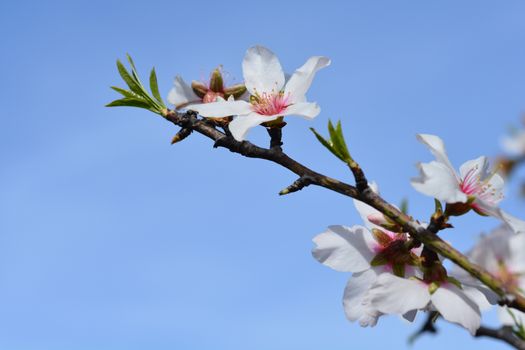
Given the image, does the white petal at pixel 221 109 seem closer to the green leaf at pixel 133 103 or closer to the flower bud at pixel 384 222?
the green leaf at pixel 133 103

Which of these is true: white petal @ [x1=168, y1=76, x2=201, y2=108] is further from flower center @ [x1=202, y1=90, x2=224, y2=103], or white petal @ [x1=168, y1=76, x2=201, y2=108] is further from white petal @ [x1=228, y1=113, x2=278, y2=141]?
white petal @ [x1=228, y1=113, x2=278, y2=141]

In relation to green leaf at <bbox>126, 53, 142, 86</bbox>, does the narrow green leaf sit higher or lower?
lower

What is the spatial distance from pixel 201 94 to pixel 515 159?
16.1 ft

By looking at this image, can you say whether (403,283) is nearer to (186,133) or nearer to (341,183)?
(341,183)

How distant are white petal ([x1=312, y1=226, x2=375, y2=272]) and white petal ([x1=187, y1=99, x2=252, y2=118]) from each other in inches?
18.2

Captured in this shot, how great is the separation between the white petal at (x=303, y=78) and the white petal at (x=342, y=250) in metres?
0.45

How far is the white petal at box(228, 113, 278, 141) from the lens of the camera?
1.92 m

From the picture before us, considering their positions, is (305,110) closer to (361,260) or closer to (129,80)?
(361,260)

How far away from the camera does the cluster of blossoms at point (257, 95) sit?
1.98 m

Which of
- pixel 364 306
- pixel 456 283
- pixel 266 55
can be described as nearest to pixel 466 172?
pixel 456 283

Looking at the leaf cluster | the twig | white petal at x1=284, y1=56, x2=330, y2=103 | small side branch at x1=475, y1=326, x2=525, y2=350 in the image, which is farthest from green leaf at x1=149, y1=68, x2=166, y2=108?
the twig

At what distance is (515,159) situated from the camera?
6.51 m

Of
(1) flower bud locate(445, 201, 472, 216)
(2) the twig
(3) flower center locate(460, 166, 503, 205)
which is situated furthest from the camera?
(2) the twig

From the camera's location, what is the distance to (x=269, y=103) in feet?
7.05
